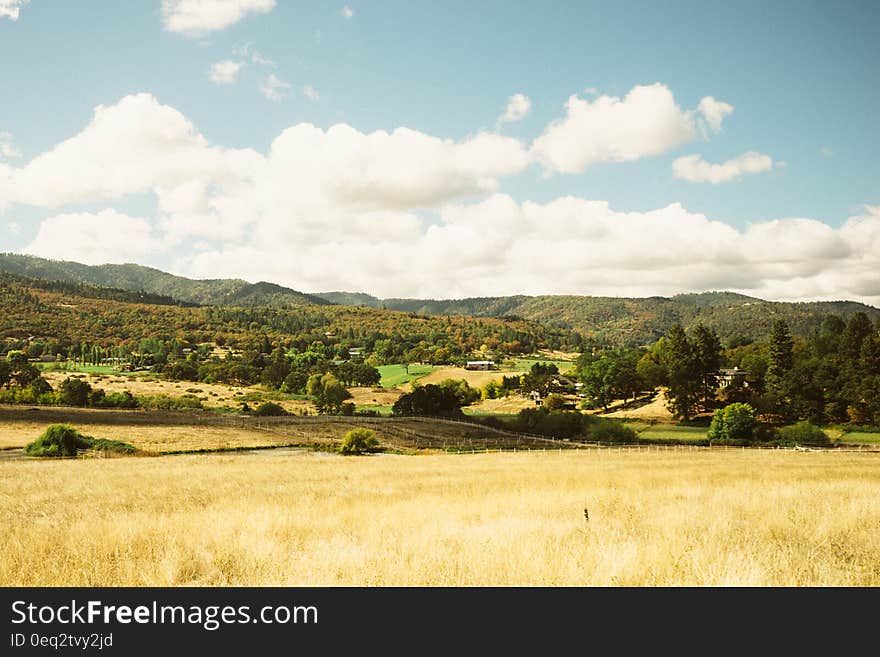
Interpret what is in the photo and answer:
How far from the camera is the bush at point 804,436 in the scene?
254 feet

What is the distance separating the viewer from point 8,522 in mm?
12562

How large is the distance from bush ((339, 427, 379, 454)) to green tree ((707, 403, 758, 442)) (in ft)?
166

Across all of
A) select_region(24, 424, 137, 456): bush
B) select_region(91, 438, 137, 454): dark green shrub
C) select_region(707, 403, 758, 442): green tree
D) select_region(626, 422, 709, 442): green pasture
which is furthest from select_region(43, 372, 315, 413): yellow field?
select_region(707, 403, 758, 442): green tree

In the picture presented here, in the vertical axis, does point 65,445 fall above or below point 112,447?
above

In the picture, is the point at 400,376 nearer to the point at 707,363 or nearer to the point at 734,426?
the point at 707,363

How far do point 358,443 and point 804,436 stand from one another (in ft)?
206

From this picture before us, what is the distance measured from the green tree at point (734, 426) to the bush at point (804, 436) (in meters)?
4.30

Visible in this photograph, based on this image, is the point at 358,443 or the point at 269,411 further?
the point at 269,411

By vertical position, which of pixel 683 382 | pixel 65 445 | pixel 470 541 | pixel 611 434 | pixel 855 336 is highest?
pixel 855 336

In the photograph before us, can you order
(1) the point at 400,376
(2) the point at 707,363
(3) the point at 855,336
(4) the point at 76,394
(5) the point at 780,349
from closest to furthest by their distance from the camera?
(4) the point at 76,394 < (3) the point at 855,336 < (5) the point at 780,349 < (2) the point at 707,363 < (1) the point at 400,376

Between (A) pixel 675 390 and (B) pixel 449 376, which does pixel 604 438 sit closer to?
(A) pixel 675 390

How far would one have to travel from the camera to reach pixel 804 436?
8031 cm

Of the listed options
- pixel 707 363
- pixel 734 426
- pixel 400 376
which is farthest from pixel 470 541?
pixel 400 376
